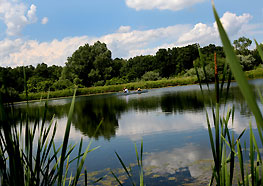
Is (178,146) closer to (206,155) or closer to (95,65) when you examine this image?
(206,155)

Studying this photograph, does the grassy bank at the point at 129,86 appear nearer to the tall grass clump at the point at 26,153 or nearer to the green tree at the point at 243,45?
the green tree at the point at 243,45

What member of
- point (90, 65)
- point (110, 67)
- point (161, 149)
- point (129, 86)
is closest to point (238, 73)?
A: point (161, 149)

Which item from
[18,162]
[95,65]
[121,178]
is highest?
[95,65]

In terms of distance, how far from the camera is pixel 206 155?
4.82 m

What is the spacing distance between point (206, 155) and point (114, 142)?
260 centimetres

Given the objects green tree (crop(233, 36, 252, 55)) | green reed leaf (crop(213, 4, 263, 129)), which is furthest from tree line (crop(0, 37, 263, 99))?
green reed leaf (crop(213, 4, 263, 129))

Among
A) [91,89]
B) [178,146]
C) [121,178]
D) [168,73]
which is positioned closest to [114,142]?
[178,146]

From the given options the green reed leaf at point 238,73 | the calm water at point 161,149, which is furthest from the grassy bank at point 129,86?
the green reed leaf at point 238,73

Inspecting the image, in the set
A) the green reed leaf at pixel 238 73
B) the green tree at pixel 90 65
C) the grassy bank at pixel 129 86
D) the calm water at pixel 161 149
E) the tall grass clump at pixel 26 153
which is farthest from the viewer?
the green tree at pixel 90 65

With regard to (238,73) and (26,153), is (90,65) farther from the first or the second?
(238,73)

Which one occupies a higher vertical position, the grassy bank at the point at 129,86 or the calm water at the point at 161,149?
the grassy bank at the point at 129,86

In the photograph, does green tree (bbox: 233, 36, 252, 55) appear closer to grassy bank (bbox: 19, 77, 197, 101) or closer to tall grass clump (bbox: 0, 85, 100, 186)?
grassy bank (bbox: 19, 77, 197, 101)

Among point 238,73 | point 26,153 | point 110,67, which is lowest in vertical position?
point 26,153

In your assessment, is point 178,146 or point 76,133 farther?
point 76,133
